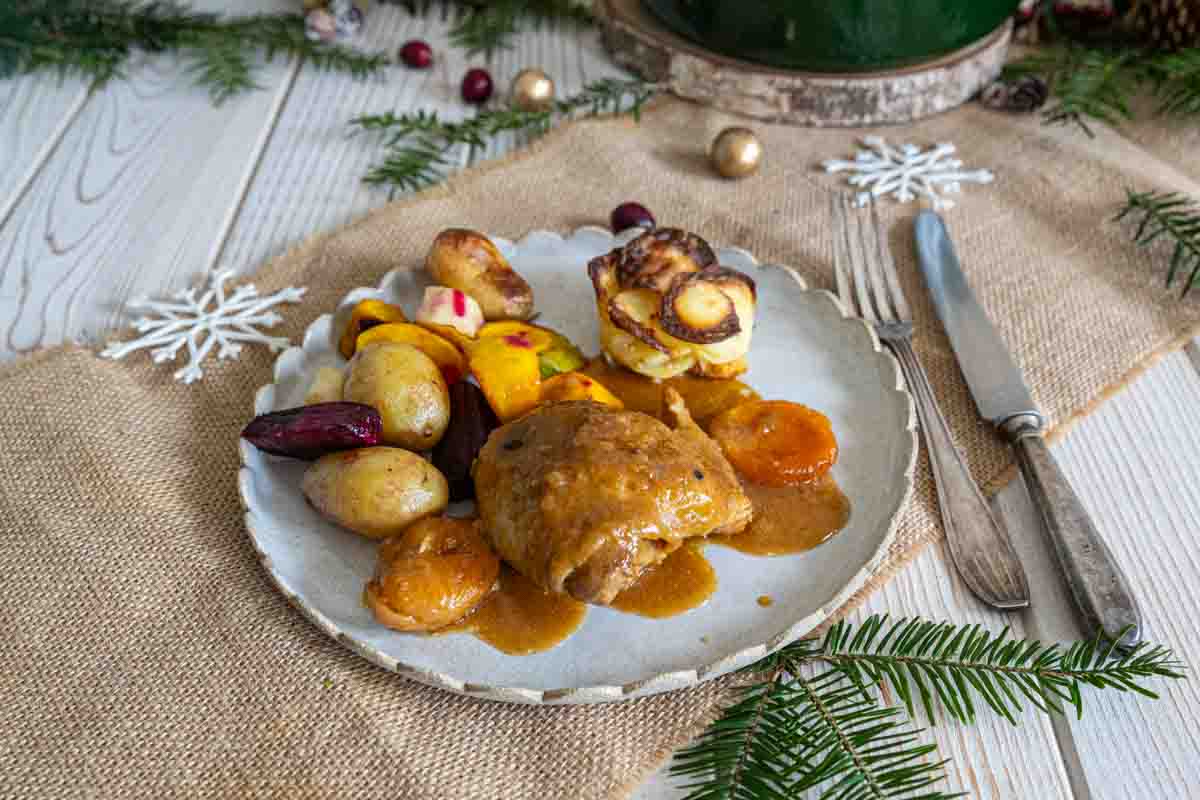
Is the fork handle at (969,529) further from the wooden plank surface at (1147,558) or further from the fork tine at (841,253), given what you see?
the fork tine at (841,253)

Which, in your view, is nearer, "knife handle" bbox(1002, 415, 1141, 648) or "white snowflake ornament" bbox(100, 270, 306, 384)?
"knife handle" bbox(1002, 415, 1141, 648)

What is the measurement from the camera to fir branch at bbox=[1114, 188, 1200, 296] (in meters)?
2.15

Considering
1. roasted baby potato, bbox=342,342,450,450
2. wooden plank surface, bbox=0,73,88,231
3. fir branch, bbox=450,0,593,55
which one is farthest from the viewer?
fir branch, bbox=450,0,593,55

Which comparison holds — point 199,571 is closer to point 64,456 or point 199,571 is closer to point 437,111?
point 64,456

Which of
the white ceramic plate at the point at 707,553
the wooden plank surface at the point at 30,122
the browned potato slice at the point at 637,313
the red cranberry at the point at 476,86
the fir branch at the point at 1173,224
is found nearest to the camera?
the white ceramic plate at the point at 707,553

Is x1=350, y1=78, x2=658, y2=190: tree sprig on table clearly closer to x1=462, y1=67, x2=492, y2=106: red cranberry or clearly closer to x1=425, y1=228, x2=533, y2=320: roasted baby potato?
x1=462, y1=67, x2=492, y2=106: red cranberry

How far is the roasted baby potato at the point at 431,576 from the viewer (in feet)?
4.53

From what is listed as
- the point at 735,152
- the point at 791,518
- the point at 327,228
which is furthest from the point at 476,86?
the point at 791,518

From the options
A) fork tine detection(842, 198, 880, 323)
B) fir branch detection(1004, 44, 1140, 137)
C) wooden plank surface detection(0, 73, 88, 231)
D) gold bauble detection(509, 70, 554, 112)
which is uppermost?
fir branch detection(1004, 44, 1140, 137)

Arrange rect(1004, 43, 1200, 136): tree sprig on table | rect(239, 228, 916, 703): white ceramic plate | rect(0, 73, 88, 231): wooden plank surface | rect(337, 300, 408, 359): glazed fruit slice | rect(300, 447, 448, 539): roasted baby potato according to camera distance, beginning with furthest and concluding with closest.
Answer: rect(1004, 43, 1200, 136): tree sprig on table, rect(0, 73, 88, 231): wooden plank surface, rect(337, 300, 408, 359): glazed fruit slice, rect(300, 447, 448, 539): roasted baby potato, rect(239, 228, 916, 703): white ceramic plate

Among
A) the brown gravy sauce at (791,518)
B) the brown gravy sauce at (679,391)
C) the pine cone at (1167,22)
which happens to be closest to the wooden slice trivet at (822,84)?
the pine cone at (1167,22)

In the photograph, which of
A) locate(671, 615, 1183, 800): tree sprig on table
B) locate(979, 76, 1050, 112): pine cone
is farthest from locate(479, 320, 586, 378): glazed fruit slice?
locate(979, 76, 1050, 112): pine cone

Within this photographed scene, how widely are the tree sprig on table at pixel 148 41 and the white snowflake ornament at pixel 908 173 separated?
1.36 m

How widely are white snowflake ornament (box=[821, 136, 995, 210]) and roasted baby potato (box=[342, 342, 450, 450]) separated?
1.22m
